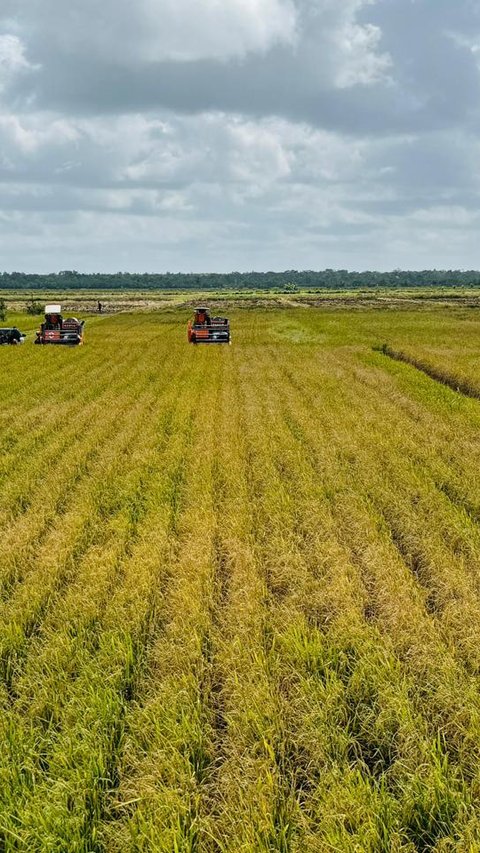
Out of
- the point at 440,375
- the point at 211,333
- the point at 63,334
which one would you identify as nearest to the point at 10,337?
the point at 63,334

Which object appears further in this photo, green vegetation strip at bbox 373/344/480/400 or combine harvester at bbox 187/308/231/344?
combine harvester at bbox 187/308/231/344

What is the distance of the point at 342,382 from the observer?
19.5 m

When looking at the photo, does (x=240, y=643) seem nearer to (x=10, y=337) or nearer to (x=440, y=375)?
(x=440, y=375)

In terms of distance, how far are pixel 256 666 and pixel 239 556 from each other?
7.16 feet

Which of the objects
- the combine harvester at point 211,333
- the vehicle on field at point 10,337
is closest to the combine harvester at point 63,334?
the vehicle on field at point 10,337

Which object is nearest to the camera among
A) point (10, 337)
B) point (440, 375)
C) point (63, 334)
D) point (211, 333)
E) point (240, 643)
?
point (240, 643)

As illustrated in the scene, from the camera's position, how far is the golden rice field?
10.8 ft

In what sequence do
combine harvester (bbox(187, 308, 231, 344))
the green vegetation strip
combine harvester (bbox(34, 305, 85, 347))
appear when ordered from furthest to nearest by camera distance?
combine harvester (bbox(34, 305, 85, 347)) < combine harvester (bbox(187, 308, 231, 344)) < the green vegetation strip

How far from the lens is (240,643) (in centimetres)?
486

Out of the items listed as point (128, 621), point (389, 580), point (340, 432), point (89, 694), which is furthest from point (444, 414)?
point (89, 694)

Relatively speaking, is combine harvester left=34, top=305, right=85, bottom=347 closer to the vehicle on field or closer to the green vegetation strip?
the vehicle on field

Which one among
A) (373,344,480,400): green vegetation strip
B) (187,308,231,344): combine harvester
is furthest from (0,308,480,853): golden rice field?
(187,308,231,344): combine harvester

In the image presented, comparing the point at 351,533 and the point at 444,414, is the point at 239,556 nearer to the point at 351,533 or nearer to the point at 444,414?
the point at 351,533

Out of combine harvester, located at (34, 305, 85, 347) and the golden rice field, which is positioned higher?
combine harvester, located at (34, 305, 85, 347)
